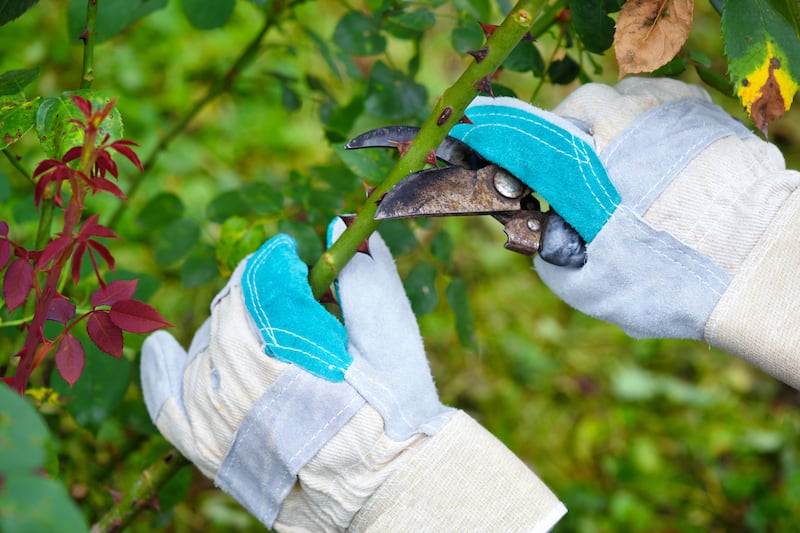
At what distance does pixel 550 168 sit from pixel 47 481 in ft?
1.87

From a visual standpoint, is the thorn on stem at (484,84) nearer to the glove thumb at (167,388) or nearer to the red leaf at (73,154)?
the red leaf at (73,154)

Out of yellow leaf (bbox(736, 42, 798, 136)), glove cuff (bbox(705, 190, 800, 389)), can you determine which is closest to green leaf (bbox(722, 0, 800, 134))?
yellow leaf (bbox(736, 42, 798, 136))

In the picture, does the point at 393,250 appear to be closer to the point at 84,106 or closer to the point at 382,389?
the point at 382,389

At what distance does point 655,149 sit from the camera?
0.85 meters

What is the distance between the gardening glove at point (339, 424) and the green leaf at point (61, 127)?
0.22 metres

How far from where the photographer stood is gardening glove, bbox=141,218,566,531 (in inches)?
32.7

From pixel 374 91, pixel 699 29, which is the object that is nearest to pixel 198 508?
pixel 374 91

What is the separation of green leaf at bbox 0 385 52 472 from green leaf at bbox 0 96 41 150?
41 centimetres

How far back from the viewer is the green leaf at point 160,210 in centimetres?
147

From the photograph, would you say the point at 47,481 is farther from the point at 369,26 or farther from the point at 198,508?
the point at 198,508

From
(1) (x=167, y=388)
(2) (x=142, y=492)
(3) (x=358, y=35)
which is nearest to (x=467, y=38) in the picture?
(3) (x=358, y=35)

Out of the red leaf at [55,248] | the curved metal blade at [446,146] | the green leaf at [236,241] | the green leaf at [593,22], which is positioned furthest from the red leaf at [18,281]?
the green leaf at [593,22]

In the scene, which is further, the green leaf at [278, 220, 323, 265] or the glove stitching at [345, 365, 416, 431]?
the green leaf at [278, 220, 323, 265]

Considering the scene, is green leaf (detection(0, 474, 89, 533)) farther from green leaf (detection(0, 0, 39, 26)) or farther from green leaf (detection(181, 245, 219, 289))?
green leaf (detection(181, 245, 219, 289))
